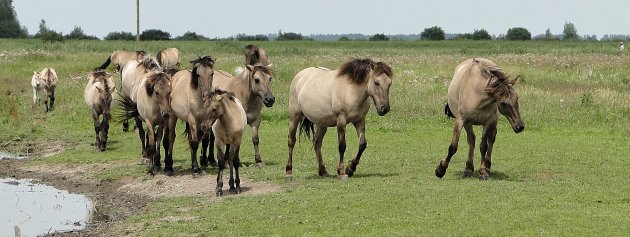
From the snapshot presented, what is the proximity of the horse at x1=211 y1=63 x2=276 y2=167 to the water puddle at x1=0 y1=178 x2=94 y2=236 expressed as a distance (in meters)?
2.92

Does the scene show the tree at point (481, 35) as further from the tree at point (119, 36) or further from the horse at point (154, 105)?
the horse at point (154, 105)

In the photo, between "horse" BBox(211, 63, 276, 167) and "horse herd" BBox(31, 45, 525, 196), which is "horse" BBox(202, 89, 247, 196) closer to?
"horse herd" BBox(31, 45, 525, 196)

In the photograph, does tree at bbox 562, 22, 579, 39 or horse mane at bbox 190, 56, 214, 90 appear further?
tree at bbox 562, 22, 579, 39

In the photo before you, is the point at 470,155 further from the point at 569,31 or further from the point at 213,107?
the point at 569,31

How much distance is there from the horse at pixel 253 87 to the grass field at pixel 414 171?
0.97 metres

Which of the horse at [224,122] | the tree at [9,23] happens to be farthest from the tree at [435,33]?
the horse at [224,122]

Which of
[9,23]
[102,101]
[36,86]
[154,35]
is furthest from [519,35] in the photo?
[102,101]

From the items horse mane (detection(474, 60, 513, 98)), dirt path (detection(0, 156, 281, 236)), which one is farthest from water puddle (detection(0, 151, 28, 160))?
horse mane (detection(474, 60, 513, 98))

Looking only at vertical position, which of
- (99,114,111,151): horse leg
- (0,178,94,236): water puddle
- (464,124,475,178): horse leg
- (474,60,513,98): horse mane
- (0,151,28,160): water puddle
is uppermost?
(474,60,513,98): horse mane

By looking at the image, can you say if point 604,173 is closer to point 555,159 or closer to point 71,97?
point 555,159

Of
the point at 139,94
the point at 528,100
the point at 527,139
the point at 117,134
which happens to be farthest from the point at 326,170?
the point at 528,100

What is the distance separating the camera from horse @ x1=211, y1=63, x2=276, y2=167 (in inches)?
633

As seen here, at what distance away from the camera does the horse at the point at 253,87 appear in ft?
52.7

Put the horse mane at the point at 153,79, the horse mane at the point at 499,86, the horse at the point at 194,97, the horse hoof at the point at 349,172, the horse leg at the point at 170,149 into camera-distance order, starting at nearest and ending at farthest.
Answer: the horse mane at the point at 499,86, the horse hoof at the point at 349,172, the horse at the point at 194,97, the horse mane at the point at 153,79, the horse leg at the point at 170,149
